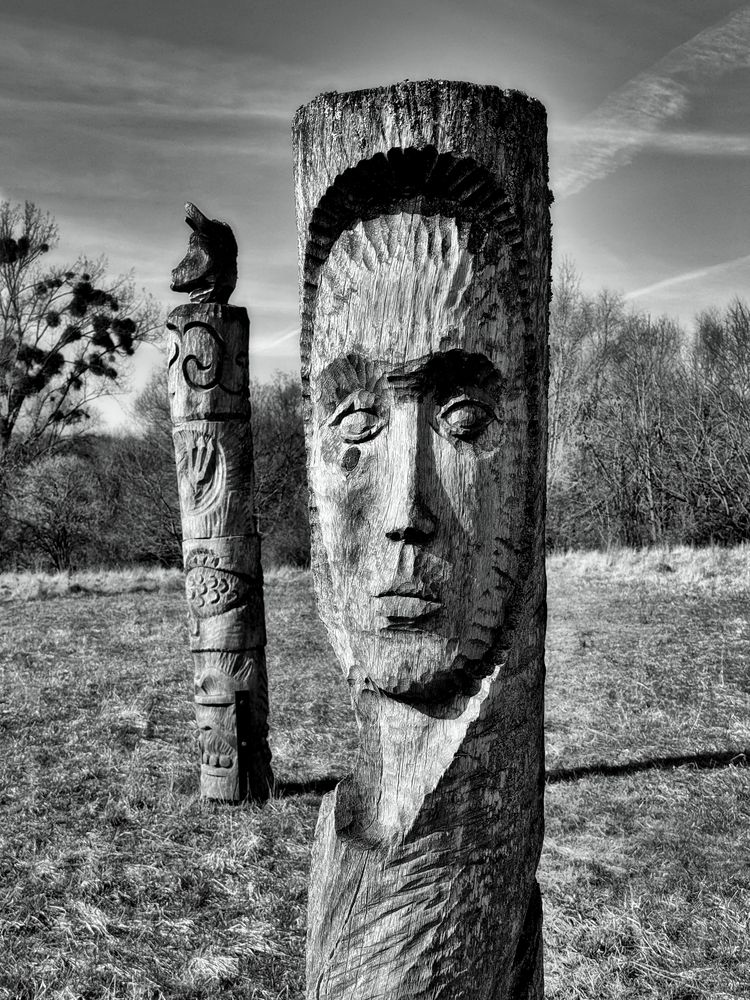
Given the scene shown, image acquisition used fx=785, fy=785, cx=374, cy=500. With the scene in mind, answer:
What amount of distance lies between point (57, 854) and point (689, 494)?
17.4 m

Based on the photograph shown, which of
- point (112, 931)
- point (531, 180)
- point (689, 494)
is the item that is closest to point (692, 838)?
point (112, 931)

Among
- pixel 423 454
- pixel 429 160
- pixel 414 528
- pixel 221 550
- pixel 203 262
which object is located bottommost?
pixel 221 550

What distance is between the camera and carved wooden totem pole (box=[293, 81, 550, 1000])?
163 cm

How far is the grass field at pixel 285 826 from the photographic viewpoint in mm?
3438

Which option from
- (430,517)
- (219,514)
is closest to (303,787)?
(219,514)

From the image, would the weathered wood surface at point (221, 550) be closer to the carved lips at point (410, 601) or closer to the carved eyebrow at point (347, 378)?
the carved eyebrow at point (347, 378)

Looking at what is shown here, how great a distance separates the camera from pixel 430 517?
1607 millimetres

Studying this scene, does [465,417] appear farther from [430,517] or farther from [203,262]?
[203,262]

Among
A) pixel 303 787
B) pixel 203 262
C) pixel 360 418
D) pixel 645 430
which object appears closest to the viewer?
pixel 360 418

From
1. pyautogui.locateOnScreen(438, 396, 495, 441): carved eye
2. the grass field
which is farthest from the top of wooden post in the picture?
the grass field

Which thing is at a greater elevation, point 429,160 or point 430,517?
point 429,160

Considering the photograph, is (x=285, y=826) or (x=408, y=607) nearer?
(x=408, y=607)

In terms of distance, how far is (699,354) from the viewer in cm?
1941

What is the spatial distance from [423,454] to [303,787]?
14.2ft
